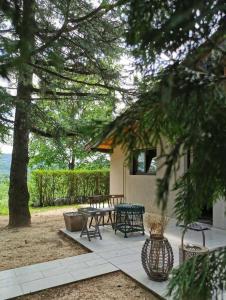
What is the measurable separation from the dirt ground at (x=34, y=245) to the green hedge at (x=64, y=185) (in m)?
6.76

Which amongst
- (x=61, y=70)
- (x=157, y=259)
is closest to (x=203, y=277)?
(x=157, y=259)

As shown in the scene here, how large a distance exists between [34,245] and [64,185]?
10750mm

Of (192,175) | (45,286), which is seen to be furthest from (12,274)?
(192,175)

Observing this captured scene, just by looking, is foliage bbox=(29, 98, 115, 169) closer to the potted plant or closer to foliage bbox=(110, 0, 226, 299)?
foliage bbox=(110, 0, 226, 299)

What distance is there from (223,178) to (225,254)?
572mm

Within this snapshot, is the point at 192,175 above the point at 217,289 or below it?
above

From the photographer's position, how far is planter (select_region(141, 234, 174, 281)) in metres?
5.69

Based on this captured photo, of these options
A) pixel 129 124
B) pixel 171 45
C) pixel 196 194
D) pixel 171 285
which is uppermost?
pixel 171 45

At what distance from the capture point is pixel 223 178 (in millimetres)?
2135

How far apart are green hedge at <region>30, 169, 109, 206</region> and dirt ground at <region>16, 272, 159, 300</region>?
1344 cm

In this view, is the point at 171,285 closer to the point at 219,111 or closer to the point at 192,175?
the point at 192,175

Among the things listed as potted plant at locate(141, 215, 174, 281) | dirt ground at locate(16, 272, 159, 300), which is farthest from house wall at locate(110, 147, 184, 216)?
dirt ground at locate(16, 272, 159, 300)

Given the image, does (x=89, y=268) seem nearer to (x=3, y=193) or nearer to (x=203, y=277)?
(x=203, y=277)

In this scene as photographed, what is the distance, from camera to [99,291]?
18.3 feet
